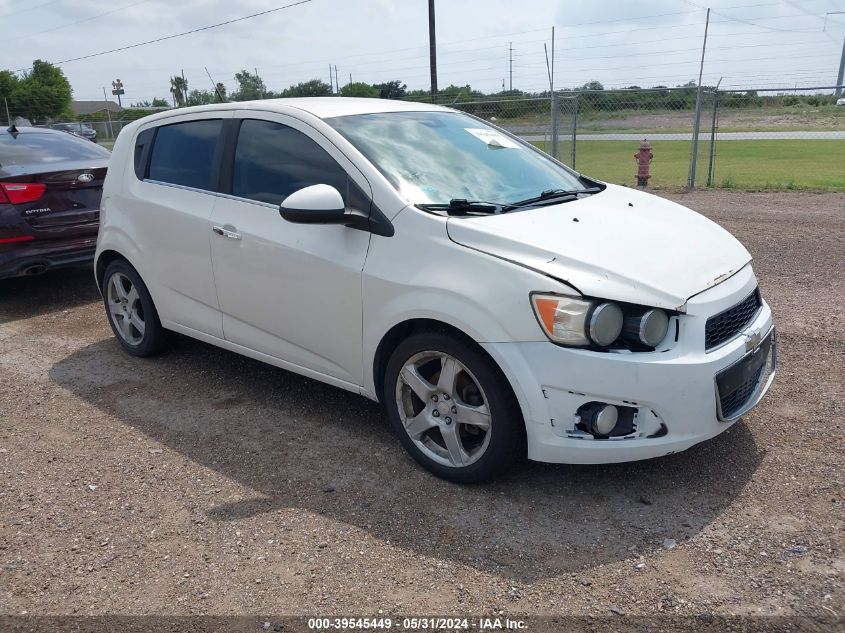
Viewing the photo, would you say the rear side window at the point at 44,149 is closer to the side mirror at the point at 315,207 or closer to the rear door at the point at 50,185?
the rear door at the point at 50,185

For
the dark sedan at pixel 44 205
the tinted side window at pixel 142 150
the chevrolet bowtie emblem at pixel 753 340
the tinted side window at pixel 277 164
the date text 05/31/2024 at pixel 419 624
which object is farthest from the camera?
the dark sedan at pixel 44 205

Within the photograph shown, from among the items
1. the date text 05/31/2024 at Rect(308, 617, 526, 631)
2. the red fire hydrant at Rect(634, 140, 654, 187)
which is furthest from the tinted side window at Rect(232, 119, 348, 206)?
the red fire hydrant at Rect(634, 140, 654, 187)

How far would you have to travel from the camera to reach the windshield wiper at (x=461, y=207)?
3.49m

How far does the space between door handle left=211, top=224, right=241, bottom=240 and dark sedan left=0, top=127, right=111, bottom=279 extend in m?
3.19

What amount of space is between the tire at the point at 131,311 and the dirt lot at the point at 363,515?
1.62 ft

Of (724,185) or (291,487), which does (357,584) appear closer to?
(291,487)

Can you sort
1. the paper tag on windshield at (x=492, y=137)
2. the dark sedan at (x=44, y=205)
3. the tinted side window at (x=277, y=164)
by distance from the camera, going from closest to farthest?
the tinted side window at (x=277, y=164) < the paper tag on windshield at (x=492, y=137) < the dark sedan at (x=44, y=205)

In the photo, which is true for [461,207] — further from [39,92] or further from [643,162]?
[39,92]

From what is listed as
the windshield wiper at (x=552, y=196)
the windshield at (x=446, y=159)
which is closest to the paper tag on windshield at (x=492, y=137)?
the windshield at (x=446, y=159)

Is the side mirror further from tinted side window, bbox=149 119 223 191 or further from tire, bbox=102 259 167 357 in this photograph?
tire, bbox=102 259 167 357

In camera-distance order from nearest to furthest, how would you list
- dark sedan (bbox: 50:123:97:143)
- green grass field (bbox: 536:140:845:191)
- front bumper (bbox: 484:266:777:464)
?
front bumper (bbox: 484:266:777:464) → green grass field (bbox: 536:140:845:191) → dark sedan (bbox: 50:123:97:143)

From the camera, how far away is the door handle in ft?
13.7

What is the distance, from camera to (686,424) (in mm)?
3070

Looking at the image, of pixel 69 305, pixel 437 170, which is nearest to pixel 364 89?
pixel 69 305
